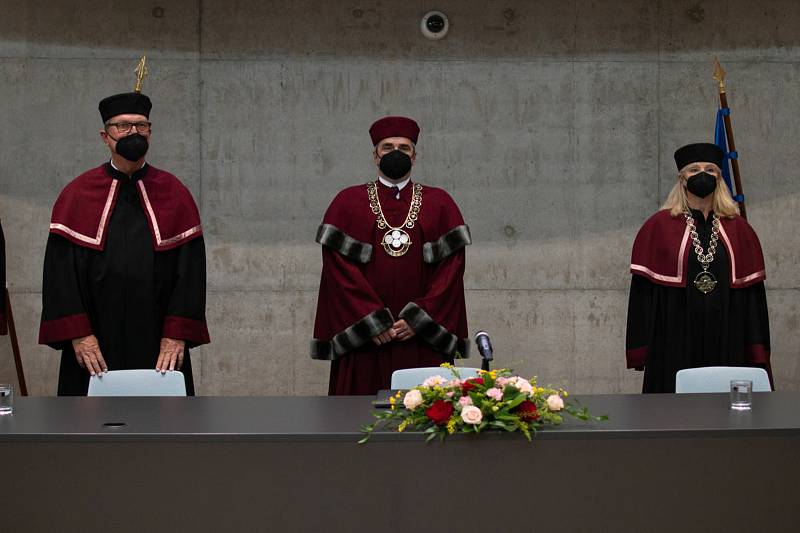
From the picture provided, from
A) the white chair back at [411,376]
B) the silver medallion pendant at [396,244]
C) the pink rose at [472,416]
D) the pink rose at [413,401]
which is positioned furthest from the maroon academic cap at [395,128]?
the pink rose at [472,416]

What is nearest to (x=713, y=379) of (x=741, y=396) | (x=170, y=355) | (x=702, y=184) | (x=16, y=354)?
(x=741, y=396)

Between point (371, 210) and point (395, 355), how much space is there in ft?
2.30

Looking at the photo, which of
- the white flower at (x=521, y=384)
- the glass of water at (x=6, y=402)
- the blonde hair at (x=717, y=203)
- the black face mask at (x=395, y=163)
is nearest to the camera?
the white flower at (x=521, y=384)

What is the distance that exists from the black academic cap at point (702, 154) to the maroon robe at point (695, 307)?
27 centimetres

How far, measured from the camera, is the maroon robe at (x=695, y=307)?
17.0ft

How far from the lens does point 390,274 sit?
504cm

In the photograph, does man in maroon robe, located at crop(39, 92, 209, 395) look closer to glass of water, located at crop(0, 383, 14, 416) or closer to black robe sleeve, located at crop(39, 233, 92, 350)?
black robe sleeve, located at crop(39, 233, 92, 350)

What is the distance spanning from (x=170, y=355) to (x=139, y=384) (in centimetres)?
69

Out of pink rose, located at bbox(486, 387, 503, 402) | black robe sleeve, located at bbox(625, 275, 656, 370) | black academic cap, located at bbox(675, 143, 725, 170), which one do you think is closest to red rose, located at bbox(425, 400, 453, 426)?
pink rose, located at bbox(486, 387, 503, 402)

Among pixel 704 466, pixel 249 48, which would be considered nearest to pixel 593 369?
pixel 249 48

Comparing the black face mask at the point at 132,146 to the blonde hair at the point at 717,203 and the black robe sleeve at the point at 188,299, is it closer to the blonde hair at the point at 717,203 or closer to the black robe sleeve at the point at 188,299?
the black robe sleeve at the point at 188,299

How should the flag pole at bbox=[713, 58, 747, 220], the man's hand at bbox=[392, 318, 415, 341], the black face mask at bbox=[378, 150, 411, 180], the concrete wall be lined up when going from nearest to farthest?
1. the man's hand at bbox=[392, 318, 415, 341]
2. the black face mask at bbox=[378, 150, 411, 180]
3. the flag pole at bbox=[713, 58, 747, 220]
4. the concrete wall

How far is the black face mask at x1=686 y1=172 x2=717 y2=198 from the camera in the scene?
16.9 ft

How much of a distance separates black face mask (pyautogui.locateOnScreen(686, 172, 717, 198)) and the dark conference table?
2.41 m
